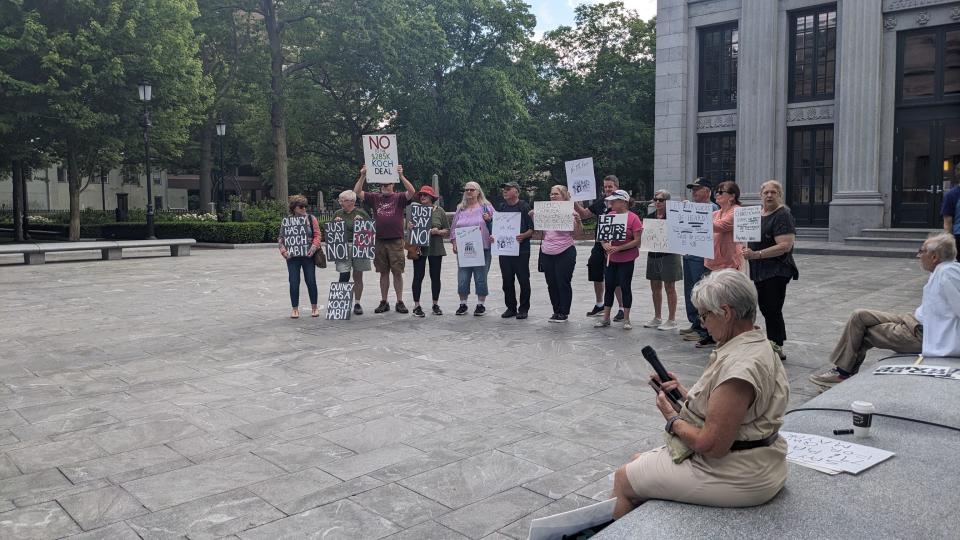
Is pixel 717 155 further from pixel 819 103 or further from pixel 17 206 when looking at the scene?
pixel 17 206

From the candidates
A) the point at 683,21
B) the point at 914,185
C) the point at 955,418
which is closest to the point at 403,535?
the point at 955,418

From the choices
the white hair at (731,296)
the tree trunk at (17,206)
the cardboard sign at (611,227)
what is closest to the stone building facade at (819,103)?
the cardboard sign at (611,227)

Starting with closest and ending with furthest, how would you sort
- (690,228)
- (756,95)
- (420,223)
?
(690,228)
(420,223)
(756,95)

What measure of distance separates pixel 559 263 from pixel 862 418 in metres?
6.63

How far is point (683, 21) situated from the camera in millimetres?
27672

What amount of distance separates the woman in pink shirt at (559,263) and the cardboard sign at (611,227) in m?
0.45

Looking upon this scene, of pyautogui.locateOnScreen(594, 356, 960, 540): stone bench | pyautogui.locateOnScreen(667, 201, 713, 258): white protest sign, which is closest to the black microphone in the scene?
pyautogui.locateOnScreen(594, 356, 960, 540): stone bench

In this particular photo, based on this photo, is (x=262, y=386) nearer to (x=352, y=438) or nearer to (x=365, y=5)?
(x=352, y=438)

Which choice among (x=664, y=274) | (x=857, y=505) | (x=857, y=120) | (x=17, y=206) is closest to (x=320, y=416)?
(x=857, y=505)

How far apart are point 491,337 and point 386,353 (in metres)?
1.57

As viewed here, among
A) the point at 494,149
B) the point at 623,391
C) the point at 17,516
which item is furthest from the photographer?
the point at 494,149

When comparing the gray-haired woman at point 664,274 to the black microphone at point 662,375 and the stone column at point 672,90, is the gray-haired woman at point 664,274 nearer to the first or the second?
the black microphone at point 662,375

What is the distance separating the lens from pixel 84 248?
2264cm

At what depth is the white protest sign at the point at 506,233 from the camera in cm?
1088
